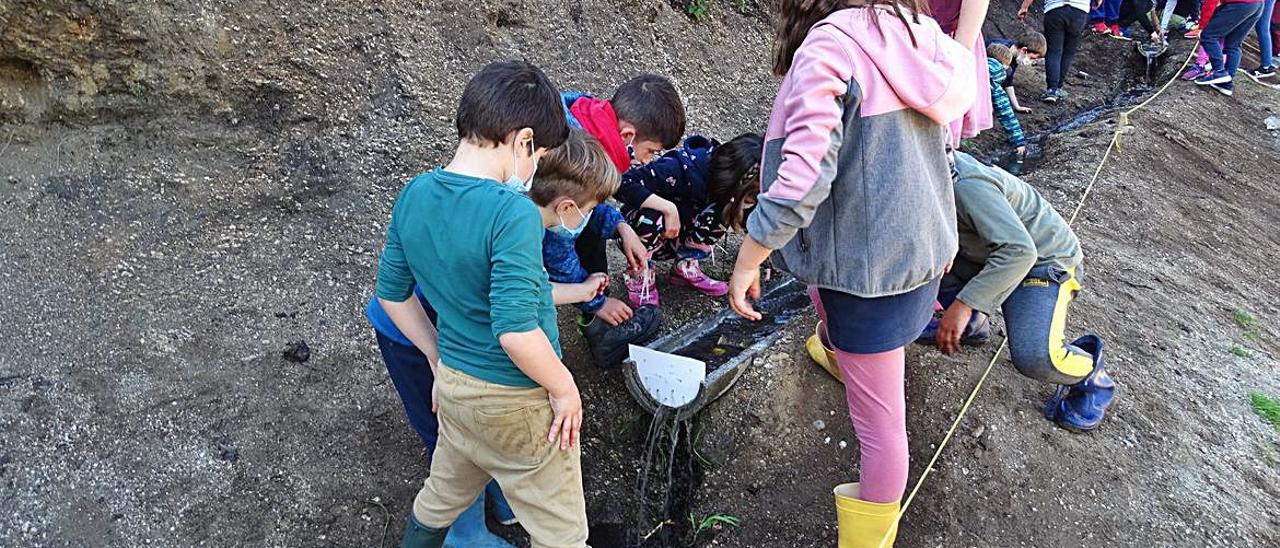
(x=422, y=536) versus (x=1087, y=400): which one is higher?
(x=422, y=536)

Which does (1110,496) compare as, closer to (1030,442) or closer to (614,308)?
(1030,442)

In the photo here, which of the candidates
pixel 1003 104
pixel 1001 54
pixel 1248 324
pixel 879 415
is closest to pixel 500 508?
pixel 879 415

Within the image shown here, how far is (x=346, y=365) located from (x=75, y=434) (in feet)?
2.62

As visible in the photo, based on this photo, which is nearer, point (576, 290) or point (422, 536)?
point (422, 536)

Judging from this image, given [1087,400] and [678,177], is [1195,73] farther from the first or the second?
[678,177]

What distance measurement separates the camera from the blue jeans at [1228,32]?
7.18 meters

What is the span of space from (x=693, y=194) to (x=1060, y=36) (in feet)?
19.9

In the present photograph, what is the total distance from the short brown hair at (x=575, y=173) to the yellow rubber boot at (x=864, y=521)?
105 centimetres

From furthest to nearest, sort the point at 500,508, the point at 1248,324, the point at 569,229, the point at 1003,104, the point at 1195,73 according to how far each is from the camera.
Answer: the point at 1195,73
the point at 1003,104
the point at 1248,324
the point at 500,508
the point at 569,229

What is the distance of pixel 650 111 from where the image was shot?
2.66m

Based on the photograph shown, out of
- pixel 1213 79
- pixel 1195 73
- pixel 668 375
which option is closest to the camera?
pixel 668 375

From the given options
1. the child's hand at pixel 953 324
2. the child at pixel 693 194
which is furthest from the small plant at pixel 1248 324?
the child at pixel 693 194

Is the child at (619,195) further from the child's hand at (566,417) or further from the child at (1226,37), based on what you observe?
the child at (1226,37)

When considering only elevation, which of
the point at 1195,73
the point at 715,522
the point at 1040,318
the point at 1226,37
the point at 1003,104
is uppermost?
the point at 1040,318
